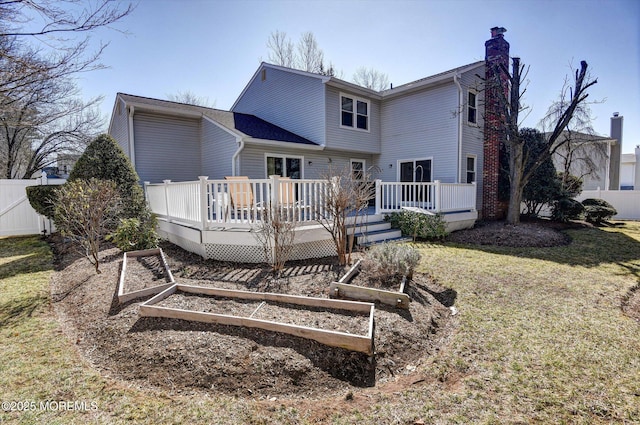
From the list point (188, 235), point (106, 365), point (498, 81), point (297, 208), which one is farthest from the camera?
point (498, 81)

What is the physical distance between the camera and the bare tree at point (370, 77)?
90.9ft

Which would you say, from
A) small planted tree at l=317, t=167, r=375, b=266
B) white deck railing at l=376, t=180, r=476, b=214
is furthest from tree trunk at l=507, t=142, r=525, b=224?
small planted tree at l=317, t=167, r=375, b=266

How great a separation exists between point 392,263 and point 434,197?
571 centimetres

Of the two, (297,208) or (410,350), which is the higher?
(297,208)

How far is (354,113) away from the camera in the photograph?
1331 cm

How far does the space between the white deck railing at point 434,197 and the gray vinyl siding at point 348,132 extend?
3.30 m

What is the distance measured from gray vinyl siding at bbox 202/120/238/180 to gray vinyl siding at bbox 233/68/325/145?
3.33m

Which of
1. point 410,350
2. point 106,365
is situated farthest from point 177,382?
point 410,350

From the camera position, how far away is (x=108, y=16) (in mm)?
5590

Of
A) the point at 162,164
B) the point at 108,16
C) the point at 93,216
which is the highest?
the point at 108,16

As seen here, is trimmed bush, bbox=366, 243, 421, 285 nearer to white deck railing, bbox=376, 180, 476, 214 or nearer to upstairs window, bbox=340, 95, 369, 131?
white deck railing, bbox=376, 180, 476, 214

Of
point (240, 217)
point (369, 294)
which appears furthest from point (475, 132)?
point (369, 294)

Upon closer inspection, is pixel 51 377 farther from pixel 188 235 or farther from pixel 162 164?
pixel 162 164

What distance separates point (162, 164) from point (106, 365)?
9.79 metres
